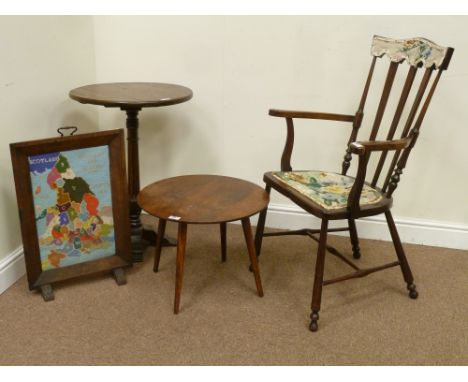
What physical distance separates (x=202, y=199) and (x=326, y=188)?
1.66ft

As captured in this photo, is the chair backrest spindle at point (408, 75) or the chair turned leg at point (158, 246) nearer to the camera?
the chair backrest spindle at point (408, 75)

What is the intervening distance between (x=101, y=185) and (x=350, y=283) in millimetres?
1156

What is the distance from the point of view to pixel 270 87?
91.8 inches

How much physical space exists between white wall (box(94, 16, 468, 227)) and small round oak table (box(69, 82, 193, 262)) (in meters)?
0.30

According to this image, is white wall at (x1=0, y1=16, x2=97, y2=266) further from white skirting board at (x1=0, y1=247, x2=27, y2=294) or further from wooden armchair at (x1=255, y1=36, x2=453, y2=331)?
wooden armchair at (x1=255, y1=36, x2=453, y2=331)

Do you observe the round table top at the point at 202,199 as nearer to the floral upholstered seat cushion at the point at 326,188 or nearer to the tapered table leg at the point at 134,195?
the floral upholstered seat cushion at the point at 326,188

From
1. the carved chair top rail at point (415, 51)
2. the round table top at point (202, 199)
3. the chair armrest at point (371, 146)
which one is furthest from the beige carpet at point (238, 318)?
the carved chair top rail at point (415, 51)

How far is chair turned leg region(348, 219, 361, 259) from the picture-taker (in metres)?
2.19

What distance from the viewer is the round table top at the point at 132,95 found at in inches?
71.6

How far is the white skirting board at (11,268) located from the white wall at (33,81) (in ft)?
0.04

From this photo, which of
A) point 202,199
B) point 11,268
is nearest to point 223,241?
point 202,199

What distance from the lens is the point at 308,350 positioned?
5.32 feet

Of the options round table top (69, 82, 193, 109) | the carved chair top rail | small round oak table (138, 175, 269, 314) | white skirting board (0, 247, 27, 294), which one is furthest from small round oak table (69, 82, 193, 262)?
the carved chair top rail

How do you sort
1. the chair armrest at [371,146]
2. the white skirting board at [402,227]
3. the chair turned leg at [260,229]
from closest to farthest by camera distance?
the chair armrest at [371,146]
the chair turned leg at [260,229]
the white skirting board at [402,227]
